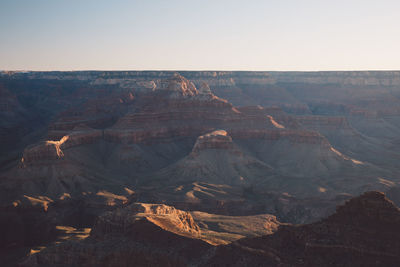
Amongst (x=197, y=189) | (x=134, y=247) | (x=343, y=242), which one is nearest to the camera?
(x=343, y=242)

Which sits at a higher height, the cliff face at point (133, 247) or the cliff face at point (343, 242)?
the cliff face at point (343, 242)

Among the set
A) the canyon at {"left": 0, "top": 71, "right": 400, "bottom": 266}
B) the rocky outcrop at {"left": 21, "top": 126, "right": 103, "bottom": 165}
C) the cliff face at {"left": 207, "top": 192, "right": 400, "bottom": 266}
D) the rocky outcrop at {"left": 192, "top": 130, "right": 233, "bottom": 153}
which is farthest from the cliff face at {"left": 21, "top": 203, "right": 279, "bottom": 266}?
the rocky outcrop at {"left": 192, "top": 130, "right": 233, "bottom": 153}

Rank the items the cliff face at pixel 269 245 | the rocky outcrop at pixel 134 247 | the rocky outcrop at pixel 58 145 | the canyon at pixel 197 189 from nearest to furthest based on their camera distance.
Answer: the cliff face at pixel 269 245, the canyon at pixel 197 189, the rocky outcrop at pixel 134 247, the rocky outcrop at pixel 58 145

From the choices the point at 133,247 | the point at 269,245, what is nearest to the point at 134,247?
the point at 133,247

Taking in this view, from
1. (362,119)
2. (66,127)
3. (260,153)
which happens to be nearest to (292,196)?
(260,153)

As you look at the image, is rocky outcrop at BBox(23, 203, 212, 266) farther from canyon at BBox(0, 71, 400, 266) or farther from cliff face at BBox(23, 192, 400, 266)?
canyon at BBox(0, 71, 400, 266)

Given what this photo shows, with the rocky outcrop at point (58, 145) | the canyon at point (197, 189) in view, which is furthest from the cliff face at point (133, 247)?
the rocky outcrop at point (58, 145)

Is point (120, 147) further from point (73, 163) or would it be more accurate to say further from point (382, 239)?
point (382, 239)

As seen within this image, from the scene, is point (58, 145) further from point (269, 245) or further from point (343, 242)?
point (343, 242)

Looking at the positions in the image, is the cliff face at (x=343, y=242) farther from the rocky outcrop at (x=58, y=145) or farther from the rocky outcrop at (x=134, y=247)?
the rocky outcrop at (x=58, y=145)
